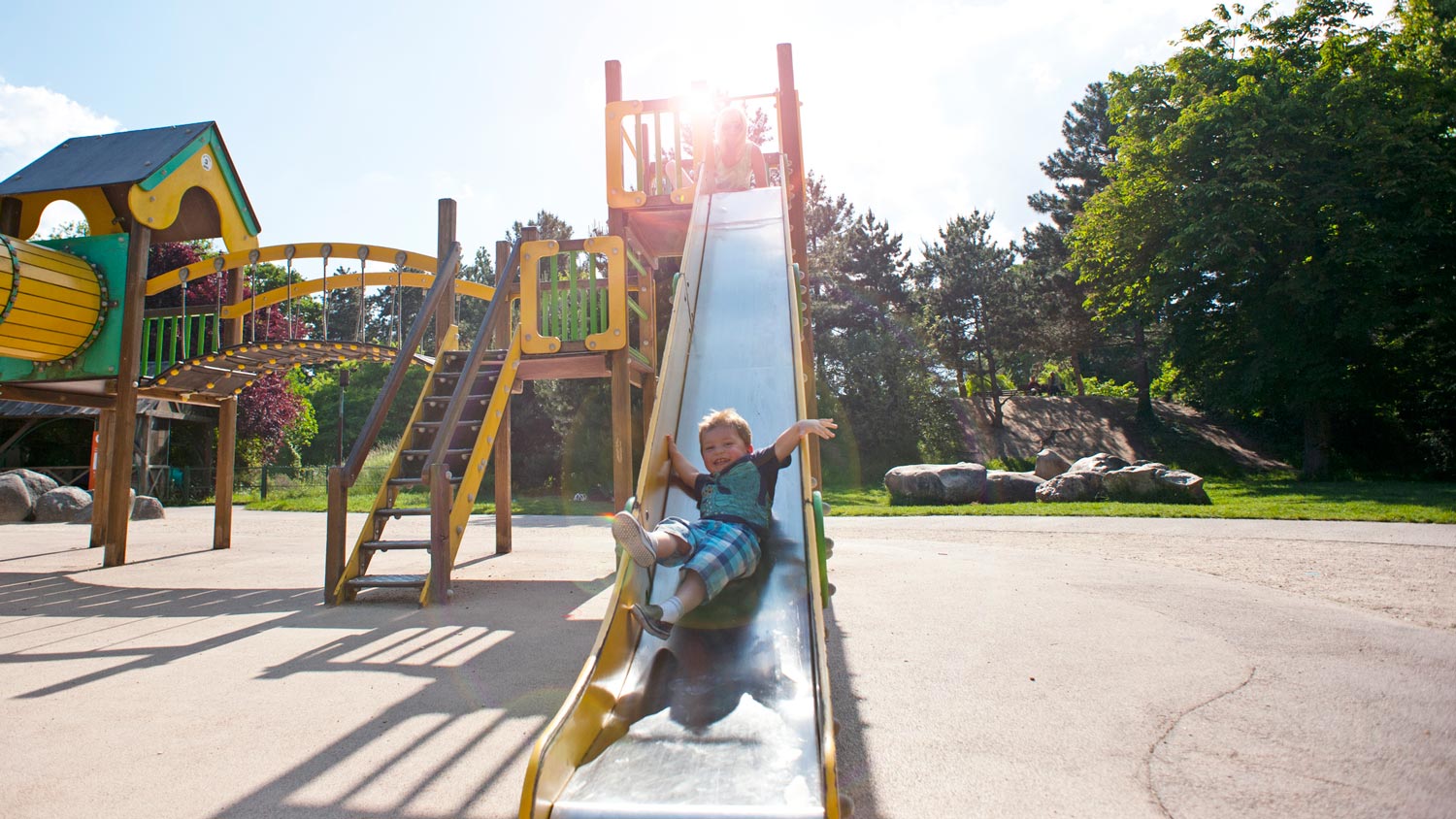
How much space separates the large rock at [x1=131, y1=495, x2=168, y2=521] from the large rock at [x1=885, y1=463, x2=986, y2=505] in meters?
14.1

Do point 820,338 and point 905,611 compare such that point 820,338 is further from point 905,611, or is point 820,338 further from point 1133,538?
point 905,611

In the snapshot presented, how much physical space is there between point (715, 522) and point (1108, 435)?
2729 cm

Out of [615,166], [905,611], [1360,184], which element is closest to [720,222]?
[615,166]

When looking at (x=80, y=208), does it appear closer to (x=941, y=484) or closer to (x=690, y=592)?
(x=690, y=592)

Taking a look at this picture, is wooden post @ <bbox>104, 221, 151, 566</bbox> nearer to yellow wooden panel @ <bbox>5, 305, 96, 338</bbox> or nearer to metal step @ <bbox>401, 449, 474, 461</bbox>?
yellow wooden panel @ <bbox>5, 305, 96, 338</bbox>

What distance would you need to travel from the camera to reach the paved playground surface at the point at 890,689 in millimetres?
2455

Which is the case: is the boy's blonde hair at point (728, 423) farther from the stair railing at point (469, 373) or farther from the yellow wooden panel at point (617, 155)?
the yellow wooden panel at point (617, 155)

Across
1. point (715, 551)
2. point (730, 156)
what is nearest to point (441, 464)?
point (715, 551)

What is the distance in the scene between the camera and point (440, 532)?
18.7 ft

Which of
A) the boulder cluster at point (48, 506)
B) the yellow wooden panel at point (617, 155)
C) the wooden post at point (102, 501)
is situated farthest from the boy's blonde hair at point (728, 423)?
the boulder cluster at point (48, 506)

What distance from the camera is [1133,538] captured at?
8.82 m

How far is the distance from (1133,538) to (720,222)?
235 inches

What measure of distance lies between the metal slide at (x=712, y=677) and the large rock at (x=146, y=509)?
45.4ft

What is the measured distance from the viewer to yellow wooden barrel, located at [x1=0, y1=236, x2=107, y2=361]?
721 cm
